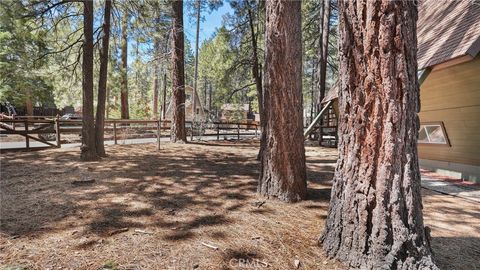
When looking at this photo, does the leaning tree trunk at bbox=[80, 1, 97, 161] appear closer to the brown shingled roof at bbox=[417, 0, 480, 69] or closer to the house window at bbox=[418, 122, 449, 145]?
the brown shingled roof at bbox=[417, 0, 480, 69]

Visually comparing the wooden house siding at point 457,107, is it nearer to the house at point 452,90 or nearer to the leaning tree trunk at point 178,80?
the house at point 452,90

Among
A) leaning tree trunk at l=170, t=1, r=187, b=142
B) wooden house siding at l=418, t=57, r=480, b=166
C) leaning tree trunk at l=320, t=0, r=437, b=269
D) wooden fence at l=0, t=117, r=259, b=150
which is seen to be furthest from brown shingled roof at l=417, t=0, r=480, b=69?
leaning tree trunk at l=170, t=1, r=187, b=142

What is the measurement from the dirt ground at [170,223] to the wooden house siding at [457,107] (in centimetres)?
221

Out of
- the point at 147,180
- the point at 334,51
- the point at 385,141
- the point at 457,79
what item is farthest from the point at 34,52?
the point at 334,51

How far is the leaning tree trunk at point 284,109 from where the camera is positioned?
444cm

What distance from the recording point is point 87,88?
7586 mm

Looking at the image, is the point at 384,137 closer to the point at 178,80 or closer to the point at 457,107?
the point at 457,107

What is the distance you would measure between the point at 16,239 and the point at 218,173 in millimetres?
3912

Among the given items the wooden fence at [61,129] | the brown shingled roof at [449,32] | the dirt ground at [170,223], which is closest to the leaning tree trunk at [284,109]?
the dirt ground at [170,223]

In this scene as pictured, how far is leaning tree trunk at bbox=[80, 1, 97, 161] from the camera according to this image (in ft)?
24.6

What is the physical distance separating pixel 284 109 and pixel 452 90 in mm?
4868

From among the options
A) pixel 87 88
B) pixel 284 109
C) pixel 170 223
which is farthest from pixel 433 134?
pixel 87 88

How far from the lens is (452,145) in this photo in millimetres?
7293

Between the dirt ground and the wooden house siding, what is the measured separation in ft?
7.26
